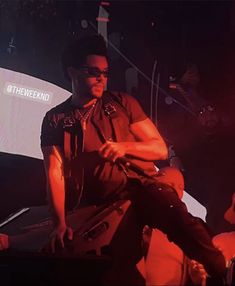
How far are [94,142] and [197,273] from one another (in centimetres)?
99

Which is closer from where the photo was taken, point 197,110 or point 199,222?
point 199,222

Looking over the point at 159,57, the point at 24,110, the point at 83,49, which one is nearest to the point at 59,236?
the point at 83,49

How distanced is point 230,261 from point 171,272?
0.40m

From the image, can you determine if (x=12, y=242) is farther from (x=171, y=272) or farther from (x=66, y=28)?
(x=66, y=28)

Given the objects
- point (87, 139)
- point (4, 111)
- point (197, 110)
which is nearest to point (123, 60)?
point (197, 110)

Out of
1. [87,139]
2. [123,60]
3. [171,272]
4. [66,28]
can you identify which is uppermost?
[66,28]

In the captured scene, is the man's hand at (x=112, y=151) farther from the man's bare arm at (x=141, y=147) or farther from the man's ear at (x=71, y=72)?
the man's ear at (x=71, y=72)

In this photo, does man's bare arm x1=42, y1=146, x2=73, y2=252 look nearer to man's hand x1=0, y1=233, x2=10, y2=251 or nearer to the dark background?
man's hand x1=0, y1=233, x2=10, y2=251

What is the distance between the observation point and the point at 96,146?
120 inches

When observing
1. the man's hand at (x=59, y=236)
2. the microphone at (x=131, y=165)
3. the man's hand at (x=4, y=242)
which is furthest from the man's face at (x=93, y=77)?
the man's hand at (x=4, y=242)

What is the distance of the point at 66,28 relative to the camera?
4586 mm

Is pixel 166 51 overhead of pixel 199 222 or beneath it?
overhead

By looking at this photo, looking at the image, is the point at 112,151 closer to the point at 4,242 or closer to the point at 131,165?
the point at 131,165

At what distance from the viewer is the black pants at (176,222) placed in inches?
101
